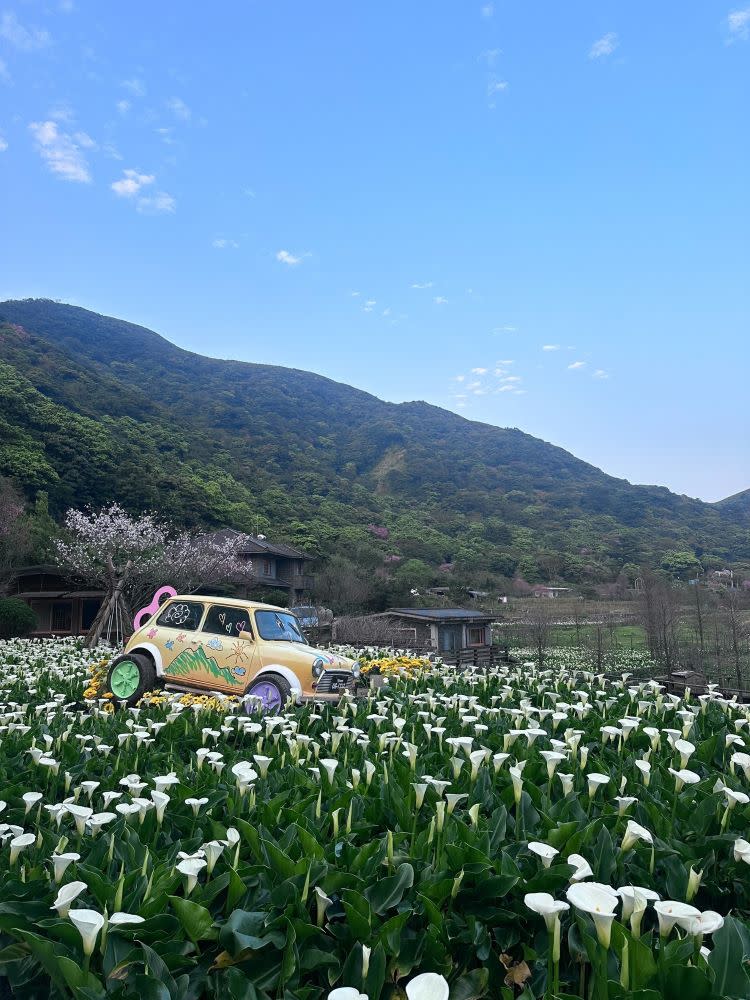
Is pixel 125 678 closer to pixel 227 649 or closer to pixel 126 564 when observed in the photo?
pixel 227 649

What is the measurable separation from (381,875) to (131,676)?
6.72 m

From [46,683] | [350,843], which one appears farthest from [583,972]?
[46,683]

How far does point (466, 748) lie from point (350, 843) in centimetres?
128

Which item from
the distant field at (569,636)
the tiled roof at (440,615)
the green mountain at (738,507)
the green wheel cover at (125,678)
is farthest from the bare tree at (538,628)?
the green mountain at (738,507)

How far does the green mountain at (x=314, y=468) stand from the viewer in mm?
44812

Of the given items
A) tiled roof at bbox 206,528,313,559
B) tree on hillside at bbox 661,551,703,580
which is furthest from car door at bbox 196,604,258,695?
tree on hillside at bbox 661,551,703,580

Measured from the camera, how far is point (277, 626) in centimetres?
870

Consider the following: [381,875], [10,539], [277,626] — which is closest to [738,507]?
[10,539]

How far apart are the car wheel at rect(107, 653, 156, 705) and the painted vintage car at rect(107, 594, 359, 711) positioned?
0.01 m

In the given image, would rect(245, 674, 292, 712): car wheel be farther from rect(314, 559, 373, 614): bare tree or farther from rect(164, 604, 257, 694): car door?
rect(314, 559, 373, 614): bare tree

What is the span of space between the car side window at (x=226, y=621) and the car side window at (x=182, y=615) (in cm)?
20

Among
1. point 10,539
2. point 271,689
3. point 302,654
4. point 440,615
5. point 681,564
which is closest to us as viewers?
point 271,689

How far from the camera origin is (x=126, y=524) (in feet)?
88.4

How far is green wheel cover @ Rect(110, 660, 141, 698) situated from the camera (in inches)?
322
